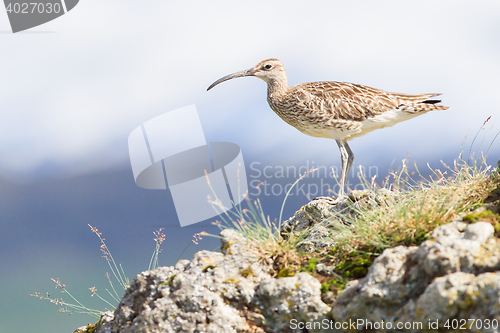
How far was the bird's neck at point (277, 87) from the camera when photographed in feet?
28.6

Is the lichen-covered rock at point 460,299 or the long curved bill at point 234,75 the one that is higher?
the long curved bill at point 234,75

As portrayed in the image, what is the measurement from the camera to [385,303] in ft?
11.8

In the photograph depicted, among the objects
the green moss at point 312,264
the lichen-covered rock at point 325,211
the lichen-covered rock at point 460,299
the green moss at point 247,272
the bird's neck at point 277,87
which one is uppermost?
the bird's neck at point 277,87

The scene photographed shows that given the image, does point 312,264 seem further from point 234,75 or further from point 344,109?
point 234,75

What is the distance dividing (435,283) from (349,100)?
17.9 feet

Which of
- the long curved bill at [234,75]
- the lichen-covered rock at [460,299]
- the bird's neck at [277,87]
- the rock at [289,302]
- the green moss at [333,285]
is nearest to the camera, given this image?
the lichen-covered rock at [460,299]

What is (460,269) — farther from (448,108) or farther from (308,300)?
(448,108)

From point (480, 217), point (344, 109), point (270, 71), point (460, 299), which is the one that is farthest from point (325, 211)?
point (270, 71)

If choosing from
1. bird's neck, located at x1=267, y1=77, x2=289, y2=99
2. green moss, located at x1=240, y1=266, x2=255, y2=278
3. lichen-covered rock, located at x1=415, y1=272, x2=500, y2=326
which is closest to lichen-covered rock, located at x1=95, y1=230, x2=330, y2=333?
green moss, located at x1=240, y1=266, x2=255, y2=278

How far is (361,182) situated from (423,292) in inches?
99.6

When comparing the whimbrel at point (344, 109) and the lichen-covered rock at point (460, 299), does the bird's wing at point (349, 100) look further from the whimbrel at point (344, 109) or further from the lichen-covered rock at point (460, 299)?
the lichen-covered rock at point (460, 299)

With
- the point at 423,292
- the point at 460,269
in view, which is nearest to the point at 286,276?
the point at 423,292

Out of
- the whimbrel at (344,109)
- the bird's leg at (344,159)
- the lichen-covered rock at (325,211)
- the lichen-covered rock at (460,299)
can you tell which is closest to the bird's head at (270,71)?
the whimbrel at (344,109)

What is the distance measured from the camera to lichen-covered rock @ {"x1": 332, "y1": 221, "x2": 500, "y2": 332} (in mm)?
3080
